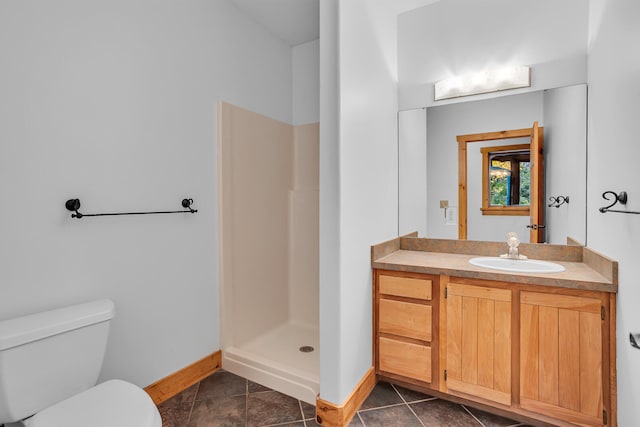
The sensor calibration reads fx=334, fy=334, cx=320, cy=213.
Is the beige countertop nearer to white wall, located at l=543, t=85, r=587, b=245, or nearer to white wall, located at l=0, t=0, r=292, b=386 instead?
white wall, located at l=543, t=85, r=587, b=245

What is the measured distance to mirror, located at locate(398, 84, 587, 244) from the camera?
200cm

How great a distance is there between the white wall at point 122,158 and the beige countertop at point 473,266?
4.14 feet

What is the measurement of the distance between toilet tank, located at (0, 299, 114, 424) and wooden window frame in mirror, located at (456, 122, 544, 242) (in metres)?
2.19

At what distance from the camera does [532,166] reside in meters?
2.14

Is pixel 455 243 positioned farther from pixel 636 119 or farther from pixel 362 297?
pixel 636 119

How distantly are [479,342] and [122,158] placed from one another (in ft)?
7.12

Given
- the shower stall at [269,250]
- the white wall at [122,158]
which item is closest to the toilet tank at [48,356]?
the white wall at [122,158]

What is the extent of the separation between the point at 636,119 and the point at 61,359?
95.9 inches

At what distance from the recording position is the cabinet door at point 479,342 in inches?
69.5

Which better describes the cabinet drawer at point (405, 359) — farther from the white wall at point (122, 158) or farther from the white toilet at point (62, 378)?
the white toilet at point (62, 378)

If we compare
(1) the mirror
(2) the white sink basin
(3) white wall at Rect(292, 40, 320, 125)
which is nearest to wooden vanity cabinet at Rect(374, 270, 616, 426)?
(2) the white sink basin

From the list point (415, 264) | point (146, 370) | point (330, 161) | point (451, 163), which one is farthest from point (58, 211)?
point (451, 163)

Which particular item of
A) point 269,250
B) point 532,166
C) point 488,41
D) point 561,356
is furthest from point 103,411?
point 488,41

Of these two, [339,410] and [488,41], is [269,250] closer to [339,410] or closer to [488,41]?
[339,410]
